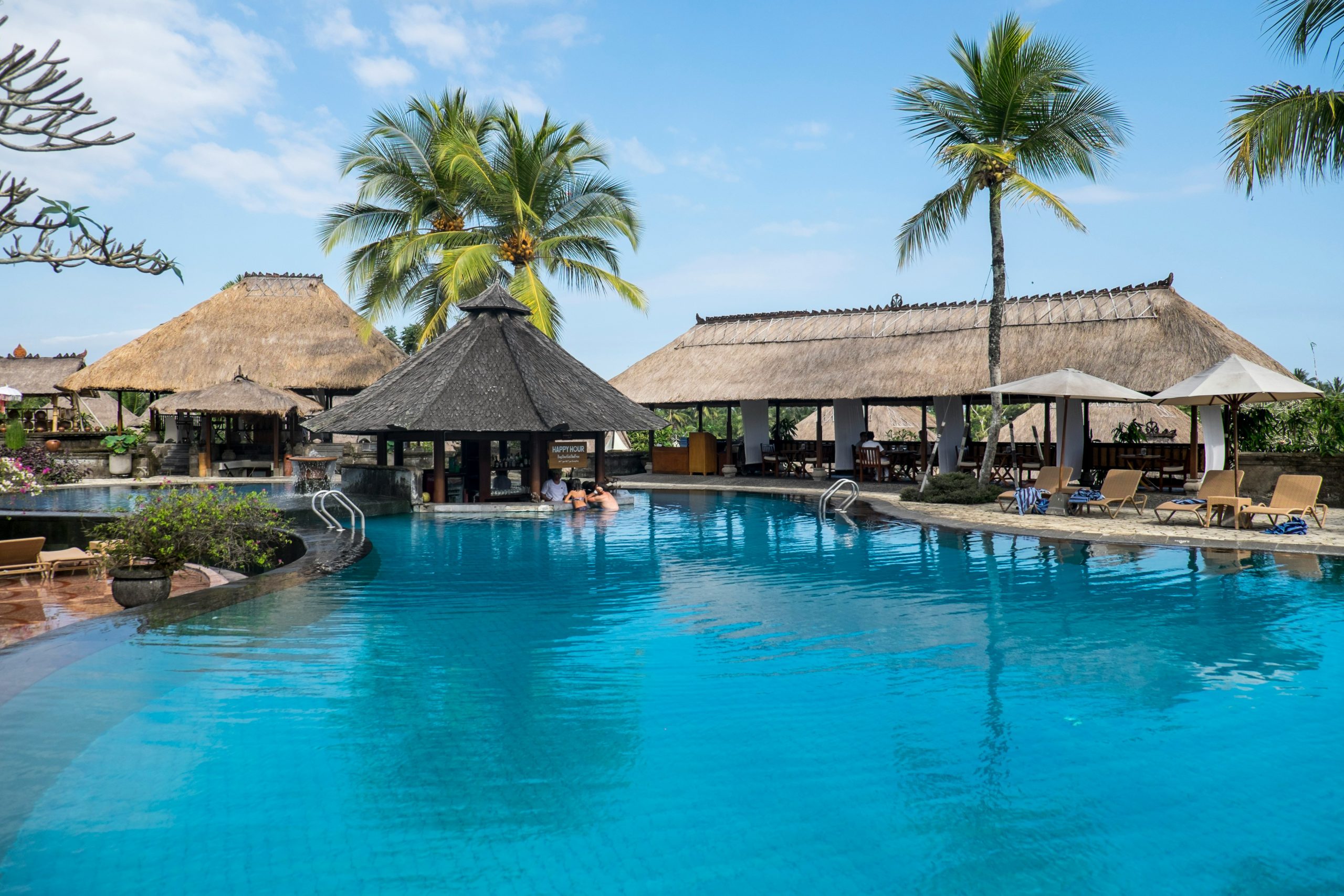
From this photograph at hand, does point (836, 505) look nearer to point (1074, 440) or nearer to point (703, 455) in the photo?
point (1074, 440)

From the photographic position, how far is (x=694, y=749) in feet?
15.9

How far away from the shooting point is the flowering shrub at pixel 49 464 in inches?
827

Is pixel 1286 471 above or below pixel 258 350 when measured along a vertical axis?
below

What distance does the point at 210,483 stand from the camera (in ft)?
70.6

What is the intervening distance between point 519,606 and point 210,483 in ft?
53.5

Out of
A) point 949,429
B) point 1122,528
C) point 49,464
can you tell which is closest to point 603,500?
point 949,429

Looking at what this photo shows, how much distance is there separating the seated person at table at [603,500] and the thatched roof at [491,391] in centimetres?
125

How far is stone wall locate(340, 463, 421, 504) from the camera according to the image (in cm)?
1636

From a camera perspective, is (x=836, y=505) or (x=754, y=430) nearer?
(x=836, y=505)

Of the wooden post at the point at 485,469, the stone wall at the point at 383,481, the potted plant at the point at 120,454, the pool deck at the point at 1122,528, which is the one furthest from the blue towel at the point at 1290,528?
the potted plant at the point at 120,454

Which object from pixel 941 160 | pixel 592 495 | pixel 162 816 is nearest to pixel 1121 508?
pixel 941 160

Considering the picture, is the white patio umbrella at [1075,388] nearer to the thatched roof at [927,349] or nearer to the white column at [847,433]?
the thatched roof at [927,349]

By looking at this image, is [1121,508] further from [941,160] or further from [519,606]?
[519,606]

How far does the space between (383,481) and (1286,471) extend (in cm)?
1519
